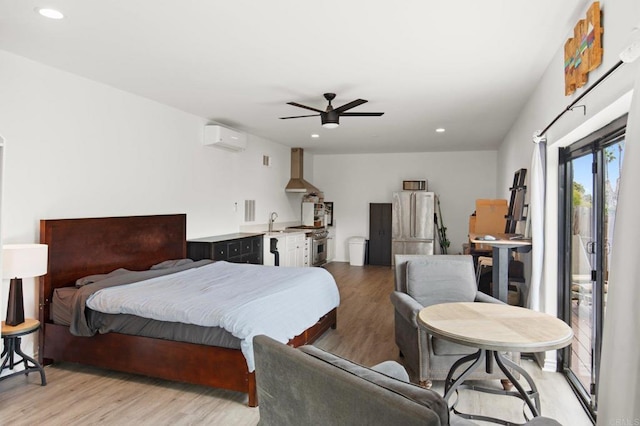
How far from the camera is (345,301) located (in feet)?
19.0

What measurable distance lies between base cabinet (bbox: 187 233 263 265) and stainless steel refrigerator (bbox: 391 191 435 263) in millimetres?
3526

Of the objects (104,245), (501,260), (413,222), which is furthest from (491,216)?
(104,245)

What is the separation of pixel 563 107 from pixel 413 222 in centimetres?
584

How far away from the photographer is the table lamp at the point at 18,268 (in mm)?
2879

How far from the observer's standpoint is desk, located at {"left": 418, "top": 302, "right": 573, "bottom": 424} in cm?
206

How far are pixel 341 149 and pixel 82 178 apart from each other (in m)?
5.75

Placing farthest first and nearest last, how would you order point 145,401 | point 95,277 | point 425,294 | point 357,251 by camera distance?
point 357,251 → point 95,277 → point 425,294 → point 145,401

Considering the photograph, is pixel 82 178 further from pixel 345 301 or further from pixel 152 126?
pixel 345 301

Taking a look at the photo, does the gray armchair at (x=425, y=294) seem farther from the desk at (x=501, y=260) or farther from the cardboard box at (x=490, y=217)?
the cardboard box at (x=490, y=217)

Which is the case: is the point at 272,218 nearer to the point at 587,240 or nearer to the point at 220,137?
the point at 220,137

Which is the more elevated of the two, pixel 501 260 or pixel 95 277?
pixel 501 260

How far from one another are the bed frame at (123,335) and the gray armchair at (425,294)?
0.94 m

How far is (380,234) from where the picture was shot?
938 cm

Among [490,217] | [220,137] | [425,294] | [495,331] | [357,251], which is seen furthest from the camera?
[357,251]
